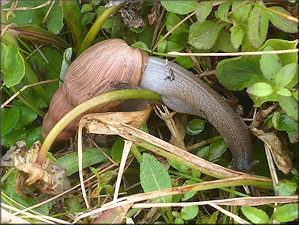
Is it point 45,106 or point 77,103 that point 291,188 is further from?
point 45,106

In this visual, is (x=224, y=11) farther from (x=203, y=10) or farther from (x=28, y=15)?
(x=28, y=15)

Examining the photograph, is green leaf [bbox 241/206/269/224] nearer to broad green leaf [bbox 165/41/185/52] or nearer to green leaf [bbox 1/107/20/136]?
broad green leaf [bbox 165/41/185/52]

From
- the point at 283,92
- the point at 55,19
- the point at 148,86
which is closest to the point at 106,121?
the point at 148,86

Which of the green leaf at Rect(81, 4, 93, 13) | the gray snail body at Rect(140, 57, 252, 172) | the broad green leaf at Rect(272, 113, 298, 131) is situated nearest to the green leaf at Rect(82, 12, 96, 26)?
the green leaf at Rect(81, 4, 93, 13)

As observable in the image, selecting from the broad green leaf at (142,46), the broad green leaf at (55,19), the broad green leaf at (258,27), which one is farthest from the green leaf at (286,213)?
the broad green leaf at (55,19)

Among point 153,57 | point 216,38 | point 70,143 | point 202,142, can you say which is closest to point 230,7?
point 216,38

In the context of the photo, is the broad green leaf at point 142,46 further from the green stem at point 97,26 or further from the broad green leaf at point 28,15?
the broad green leaf at point 28,15

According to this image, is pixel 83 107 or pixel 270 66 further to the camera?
pixel 83 107
